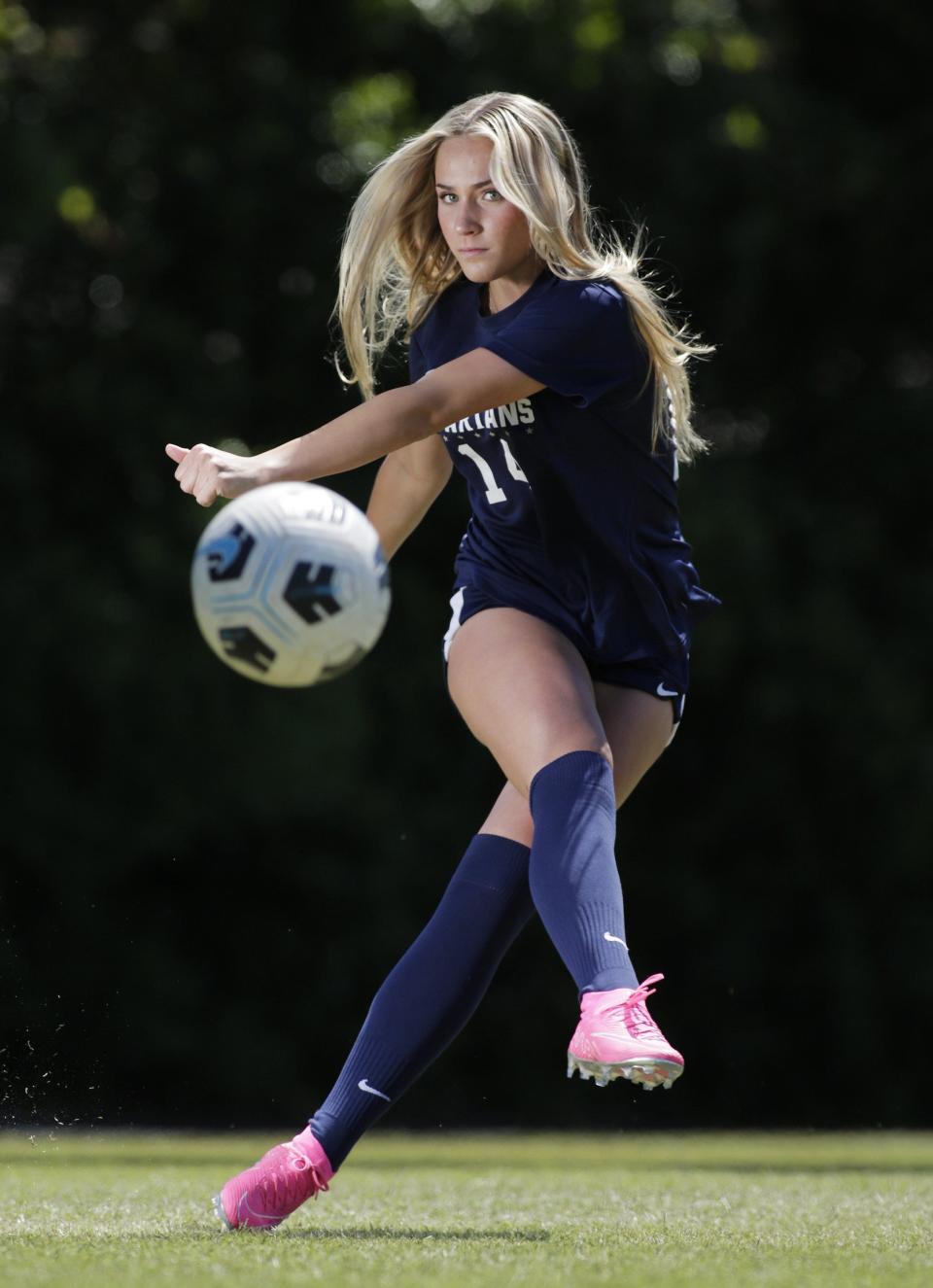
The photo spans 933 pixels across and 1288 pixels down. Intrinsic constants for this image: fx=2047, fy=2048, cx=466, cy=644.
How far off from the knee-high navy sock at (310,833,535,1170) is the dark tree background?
636cm

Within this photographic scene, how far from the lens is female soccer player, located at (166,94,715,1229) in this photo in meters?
3.50

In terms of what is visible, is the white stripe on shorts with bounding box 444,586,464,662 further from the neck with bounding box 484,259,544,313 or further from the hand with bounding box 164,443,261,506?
the hand with bounding box 164,443,261,506

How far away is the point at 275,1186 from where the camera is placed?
3561mm

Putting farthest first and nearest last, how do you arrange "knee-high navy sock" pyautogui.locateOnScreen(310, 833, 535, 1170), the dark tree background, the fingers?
the dark tree background < "knee-high navy sock" pyautogui.locateOnScreen(310, 833, 535, 1170) < the fingers

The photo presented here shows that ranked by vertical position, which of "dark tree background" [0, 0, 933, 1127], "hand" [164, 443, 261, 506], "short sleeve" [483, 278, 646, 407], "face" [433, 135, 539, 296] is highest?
"face" [433, 135, 539, 296]

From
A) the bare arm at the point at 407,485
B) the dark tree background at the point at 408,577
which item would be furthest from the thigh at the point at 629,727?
the dark tree background at the point at 408,577

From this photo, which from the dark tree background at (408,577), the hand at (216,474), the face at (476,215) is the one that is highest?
the face at (476,215)

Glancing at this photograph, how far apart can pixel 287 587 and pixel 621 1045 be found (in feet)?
2.92

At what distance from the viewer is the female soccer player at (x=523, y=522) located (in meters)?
3.50

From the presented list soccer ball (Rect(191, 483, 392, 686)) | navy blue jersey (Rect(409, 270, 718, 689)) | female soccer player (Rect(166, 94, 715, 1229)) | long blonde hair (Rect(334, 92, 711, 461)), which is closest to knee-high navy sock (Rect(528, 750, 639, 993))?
female soccer player (Rect(166, 94, 715, 1229))

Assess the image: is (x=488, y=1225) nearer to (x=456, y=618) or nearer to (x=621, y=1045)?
(x=621, y=1045)

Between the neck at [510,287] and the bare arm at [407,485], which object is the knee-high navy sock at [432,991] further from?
the neck at [510,287]

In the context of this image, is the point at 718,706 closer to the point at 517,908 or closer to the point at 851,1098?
the point at 851,1098

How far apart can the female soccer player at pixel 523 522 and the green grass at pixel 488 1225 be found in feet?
1.04
